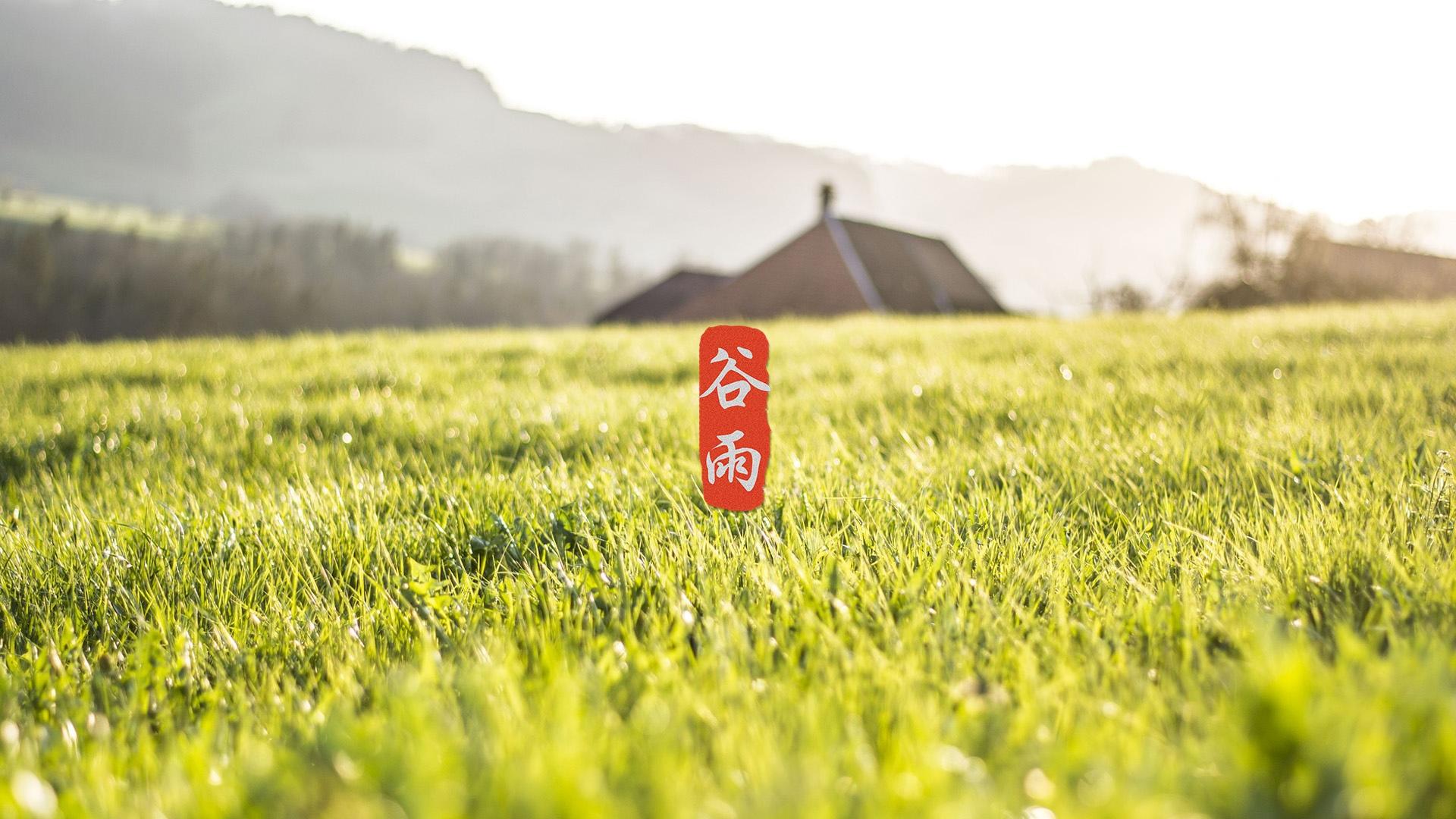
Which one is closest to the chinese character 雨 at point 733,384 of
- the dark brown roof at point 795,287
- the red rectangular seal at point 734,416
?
the red rectangular seal at point 734,416

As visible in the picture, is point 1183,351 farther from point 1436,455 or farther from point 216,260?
point 216,260

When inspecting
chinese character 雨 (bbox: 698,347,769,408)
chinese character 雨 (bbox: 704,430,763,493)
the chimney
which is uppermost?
the chimney

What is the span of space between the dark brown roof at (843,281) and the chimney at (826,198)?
151cm

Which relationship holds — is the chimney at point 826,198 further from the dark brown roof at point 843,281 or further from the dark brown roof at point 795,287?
the dark brown roof at point 795,287

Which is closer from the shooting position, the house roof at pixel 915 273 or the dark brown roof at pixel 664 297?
the house roof at pixel 915 273

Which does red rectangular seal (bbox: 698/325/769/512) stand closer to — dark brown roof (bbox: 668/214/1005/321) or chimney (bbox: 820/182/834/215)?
dark brown roof (bbox: 668/214/1005/321)

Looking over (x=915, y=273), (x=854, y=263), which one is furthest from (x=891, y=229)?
(x=854, y=263)

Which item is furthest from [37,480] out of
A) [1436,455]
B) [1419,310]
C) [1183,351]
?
[1419,310]

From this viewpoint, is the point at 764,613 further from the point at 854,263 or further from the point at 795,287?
the point at 795,287

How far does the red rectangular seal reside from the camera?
2.64 meters

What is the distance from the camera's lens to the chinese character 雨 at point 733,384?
8.87ft

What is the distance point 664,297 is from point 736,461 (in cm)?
4416

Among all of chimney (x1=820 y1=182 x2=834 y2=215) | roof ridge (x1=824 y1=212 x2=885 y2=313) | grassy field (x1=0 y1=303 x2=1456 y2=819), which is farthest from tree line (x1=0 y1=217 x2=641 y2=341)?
grassy field (x1=0 y1=303 x2=1456 y2=819)

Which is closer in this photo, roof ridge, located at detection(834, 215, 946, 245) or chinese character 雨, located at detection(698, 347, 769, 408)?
chinese character 雨, located at detection(698, 347, 769, 408)
